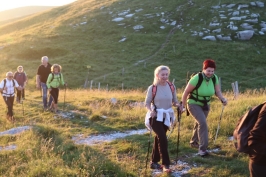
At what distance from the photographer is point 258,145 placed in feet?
11.9

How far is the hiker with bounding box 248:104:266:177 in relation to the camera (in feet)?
11.7

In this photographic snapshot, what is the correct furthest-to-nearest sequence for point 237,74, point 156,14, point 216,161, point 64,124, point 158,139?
point 156,14
point 237,74
point 64,124
point 216,161
point 158,139

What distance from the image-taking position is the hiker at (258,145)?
3.56 metres

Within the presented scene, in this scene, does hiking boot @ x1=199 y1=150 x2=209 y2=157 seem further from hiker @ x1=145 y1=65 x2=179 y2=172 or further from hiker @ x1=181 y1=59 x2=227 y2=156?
hiker @ x1=145 y1=65 x2=179 y2=172

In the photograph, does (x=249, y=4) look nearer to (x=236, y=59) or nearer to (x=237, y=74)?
(x=236, y=59)

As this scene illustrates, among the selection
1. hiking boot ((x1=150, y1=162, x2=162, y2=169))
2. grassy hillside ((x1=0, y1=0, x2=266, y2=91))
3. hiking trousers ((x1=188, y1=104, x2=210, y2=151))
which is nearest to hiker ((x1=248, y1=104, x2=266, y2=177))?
hiking boot ((x1=150, y1=162, x2=162, y2=169))

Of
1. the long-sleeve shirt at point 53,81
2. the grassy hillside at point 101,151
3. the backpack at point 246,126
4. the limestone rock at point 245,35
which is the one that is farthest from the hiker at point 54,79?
the limestone rock at point 245,35

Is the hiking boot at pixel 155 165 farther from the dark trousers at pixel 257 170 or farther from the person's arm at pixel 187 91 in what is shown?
the dark trousers at pixel 257 170

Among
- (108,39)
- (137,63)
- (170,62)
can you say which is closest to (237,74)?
(170,62)

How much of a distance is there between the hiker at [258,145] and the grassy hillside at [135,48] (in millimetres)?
27066

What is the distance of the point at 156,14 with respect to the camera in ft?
185

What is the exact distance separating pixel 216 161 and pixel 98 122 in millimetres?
5909

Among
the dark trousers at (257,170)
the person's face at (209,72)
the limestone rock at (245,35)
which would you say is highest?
the limestone rock at (245,35)

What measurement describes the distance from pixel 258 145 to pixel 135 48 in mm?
41336
